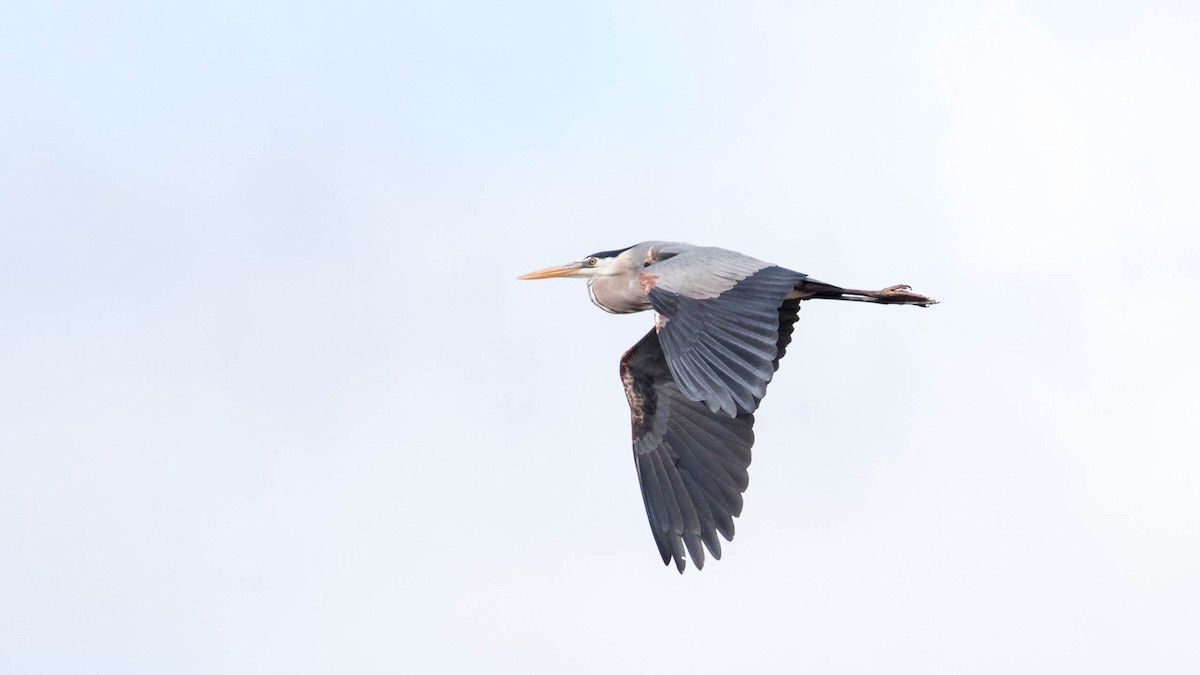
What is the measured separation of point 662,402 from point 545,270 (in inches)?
49.9

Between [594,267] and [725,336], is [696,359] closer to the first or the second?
[725,336]

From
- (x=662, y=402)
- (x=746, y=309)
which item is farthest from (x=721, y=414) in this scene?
(x=746, y=309)

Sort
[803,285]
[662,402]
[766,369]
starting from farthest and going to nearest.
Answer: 1. [662,402]
2. [803,285]
3. [766,369]

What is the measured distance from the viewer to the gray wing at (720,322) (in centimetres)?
859

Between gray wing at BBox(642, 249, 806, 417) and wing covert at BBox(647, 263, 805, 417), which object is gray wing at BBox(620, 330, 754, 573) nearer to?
gray wing at BBox(642, 249, 806, 417)

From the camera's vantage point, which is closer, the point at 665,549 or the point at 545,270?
the point at 665,549

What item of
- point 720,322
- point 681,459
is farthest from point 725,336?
point 681,459

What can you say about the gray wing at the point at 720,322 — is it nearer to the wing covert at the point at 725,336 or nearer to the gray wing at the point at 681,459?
the wing covert at the point at 725,336

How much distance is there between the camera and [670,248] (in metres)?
10.8

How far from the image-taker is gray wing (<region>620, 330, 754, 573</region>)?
1049 centimetres

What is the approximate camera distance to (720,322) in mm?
9062

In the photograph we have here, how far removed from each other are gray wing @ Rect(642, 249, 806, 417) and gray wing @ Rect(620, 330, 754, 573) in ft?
2.56

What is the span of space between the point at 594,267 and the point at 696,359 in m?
2.64

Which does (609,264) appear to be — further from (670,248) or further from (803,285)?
(803,285)
